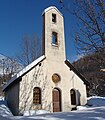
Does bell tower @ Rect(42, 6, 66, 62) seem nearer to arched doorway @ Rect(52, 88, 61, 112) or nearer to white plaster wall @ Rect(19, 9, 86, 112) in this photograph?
white plaster wall @ Rect(19, 9, 86, 112)

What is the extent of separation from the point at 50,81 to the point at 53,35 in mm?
5018

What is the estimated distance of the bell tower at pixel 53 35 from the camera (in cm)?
1816

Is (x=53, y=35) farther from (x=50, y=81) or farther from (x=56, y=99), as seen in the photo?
(x=56, y=99)

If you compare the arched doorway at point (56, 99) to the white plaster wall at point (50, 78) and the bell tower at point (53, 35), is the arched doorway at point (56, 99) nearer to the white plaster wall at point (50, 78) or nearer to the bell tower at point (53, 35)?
the white plaster wall at point (50, 78)

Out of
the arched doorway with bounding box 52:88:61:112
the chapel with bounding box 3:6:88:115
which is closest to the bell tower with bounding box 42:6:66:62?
the chapel with bounding box 3:6:88:115

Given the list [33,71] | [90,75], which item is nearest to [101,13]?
[33,71]

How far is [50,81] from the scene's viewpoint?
56.7ft

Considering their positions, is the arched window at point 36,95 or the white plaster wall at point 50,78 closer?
the white plaster wall at point 50,78

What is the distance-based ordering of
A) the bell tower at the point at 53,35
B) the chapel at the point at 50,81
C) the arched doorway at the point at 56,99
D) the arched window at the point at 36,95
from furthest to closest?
the bell tower at the point at 53,35
the arched doorway at the point at 56,99
the arched window at the point at 36,95
the chapel at the point at 50,81

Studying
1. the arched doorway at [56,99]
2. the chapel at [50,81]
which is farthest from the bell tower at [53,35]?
the arched doorway at [56,99]

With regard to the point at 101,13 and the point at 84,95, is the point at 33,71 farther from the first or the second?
the point at 101,13

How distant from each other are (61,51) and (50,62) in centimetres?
192

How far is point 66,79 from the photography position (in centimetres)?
1828

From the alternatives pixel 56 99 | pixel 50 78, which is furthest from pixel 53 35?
pixel 56 99
